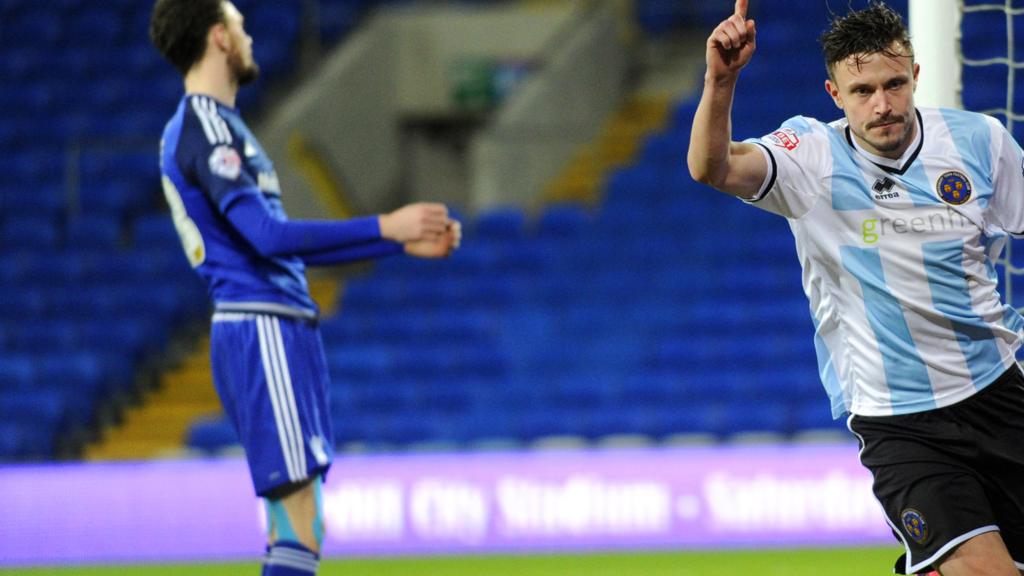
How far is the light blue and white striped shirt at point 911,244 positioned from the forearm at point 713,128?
8.1 inches

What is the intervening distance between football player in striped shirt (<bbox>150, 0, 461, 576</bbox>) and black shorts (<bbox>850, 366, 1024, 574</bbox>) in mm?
1323

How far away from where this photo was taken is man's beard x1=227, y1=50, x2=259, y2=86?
4250 mm

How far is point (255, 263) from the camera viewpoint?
409cm

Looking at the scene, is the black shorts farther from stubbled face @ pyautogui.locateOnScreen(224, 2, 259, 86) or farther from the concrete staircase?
the concrete staircase

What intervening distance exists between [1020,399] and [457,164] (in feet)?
37.5

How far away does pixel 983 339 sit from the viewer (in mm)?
3480

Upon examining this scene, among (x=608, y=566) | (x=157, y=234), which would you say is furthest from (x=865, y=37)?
(x=157, y=234)

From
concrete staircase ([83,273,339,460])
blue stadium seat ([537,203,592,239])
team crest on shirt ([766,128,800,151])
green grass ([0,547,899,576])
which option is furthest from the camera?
blue stadium seat ([537,203,592,239])

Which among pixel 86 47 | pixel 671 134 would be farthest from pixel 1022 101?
pixel 86 47

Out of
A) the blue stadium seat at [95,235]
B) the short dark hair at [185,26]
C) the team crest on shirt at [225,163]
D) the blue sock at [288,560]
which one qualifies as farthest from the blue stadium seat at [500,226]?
the blue sock at [288,560]

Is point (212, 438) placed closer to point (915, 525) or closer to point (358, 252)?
point (358, 252)

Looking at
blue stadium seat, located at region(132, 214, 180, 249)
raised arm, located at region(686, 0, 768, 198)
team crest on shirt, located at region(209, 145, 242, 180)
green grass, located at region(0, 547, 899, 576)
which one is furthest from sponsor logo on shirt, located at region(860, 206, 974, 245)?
blue stadium seat, located at region(132, 214, 180, 249)

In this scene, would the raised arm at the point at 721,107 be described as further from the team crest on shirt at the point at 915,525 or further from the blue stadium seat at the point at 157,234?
the blue stadium seat at the point at 157,234

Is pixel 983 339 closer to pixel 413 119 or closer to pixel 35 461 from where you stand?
pixel 35 461
